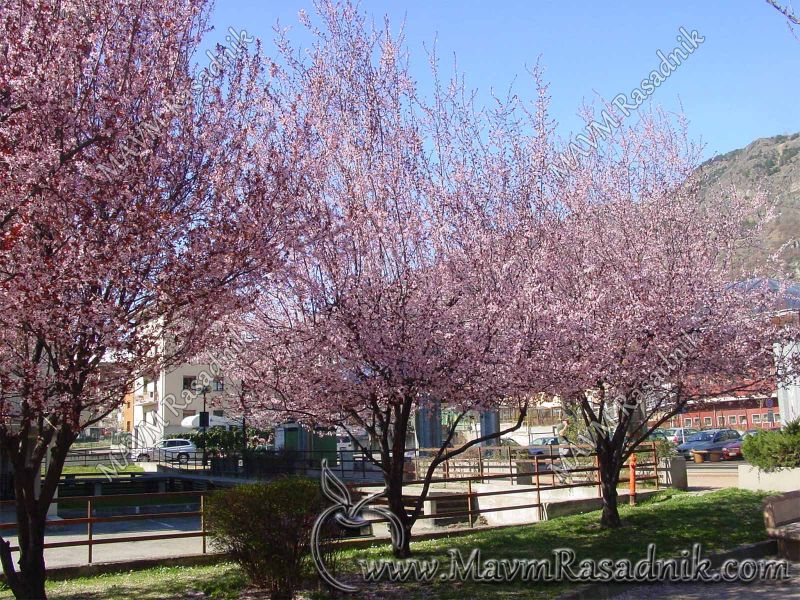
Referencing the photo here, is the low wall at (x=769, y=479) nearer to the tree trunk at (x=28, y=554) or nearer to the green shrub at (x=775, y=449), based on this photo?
the green shrub at (x=775, y=449)

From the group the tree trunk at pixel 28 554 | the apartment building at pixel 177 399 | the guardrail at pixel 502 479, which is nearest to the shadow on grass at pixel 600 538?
the guardrail at pixel 502 479

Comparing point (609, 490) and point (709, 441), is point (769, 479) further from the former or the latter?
point (709, 441)

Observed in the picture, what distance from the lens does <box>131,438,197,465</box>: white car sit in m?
53.0

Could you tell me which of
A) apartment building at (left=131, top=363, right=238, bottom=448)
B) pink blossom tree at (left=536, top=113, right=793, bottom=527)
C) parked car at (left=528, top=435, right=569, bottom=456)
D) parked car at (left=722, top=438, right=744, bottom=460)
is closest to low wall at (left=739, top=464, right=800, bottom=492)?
pink blossom tree at (left=536, top=113, right=793, bottom=527)

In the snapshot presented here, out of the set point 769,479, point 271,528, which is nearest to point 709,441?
point 769,479

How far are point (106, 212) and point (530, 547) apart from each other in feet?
24.0

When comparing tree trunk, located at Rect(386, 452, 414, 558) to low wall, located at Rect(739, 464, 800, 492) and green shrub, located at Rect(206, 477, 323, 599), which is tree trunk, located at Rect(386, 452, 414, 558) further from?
low wall, located at Rect(739, 464, 800, 492)

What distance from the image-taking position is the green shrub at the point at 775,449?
16250mm

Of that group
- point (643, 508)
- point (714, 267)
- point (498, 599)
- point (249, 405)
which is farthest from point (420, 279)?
point (643, 508)

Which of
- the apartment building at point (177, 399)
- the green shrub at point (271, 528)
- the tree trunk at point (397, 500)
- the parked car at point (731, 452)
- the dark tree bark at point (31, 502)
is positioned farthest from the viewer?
the parked car at point (731, 452)

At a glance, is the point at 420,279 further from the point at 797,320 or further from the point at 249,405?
the point at 797,320

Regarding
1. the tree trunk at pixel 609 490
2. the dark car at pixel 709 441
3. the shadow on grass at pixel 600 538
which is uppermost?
the tree trunk at pixel 609 490

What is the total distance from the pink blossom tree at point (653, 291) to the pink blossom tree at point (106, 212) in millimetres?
4545

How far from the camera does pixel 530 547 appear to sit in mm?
10883
